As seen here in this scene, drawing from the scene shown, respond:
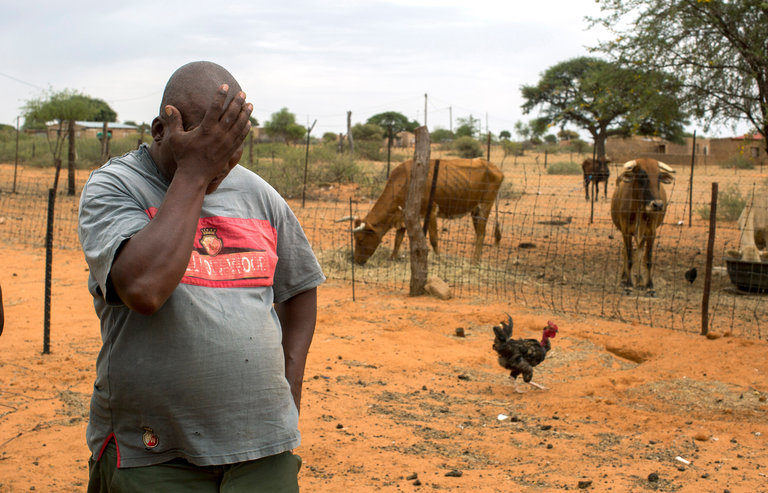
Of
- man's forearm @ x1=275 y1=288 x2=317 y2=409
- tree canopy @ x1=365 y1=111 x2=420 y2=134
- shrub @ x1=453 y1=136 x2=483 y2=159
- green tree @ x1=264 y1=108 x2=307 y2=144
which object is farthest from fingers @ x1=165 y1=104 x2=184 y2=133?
tree canopy @ x1=365 y1=111 x2=420 y2=134

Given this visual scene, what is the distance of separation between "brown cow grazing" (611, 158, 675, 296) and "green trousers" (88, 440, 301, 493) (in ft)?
29.1

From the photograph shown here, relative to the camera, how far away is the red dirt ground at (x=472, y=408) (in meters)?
4.31

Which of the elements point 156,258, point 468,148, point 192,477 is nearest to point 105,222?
point 156,258

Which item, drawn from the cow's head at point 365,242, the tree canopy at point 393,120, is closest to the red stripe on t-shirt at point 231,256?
the cow's head at point 365,242

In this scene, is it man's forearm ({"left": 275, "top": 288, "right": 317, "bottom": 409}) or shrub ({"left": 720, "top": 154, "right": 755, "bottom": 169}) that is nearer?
man's forearm ({"left": 275, "top": 288, "right": 317, "bottom": 409})

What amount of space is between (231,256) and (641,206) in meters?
9.37

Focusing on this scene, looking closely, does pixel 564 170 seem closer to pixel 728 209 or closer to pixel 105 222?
pixel 728 209

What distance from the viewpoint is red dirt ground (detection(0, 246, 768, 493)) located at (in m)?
4.31

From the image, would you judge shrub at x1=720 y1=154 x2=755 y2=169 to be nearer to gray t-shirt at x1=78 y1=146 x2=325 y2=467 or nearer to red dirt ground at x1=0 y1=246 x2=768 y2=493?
red dirt ground at x1=0 y1=246 x2=768 y2=493

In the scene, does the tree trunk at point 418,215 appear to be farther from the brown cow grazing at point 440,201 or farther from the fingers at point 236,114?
the fingers at point 236,114

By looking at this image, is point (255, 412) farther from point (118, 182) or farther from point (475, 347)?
point (475, 347)

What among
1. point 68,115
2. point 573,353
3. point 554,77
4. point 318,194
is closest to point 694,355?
point 573,353

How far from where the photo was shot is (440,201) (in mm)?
12914

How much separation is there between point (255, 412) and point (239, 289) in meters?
0.35
